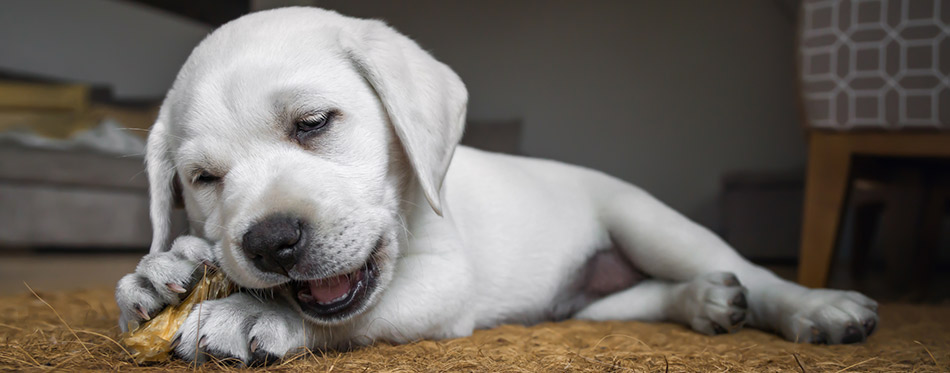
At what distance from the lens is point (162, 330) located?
59.0 inches

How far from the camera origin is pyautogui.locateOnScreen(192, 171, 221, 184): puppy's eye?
5.36 feet

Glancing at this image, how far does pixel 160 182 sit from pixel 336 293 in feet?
2.09

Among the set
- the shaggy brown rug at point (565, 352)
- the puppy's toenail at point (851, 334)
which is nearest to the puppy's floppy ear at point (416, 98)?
the shaggy brown rug at point (565, 352)

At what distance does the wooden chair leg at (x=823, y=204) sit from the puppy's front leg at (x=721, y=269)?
0.72m

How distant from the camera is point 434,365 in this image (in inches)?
60.9

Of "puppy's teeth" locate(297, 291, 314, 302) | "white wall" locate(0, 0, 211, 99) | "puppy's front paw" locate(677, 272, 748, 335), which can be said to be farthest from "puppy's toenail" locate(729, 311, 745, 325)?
"white wall" locate(0, 0, 211, 99)

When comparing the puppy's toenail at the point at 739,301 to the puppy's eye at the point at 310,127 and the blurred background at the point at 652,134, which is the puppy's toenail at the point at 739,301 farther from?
the puppy's eye at the point at 310,127

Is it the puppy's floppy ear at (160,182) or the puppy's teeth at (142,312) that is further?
the puppy's floppy ear at (160,182)

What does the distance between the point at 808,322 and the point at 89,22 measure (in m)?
8.08

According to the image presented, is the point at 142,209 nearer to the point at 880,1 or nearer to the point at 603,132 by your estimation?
the point at 603,132

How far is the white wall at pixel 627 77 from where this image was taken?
15.1 feet

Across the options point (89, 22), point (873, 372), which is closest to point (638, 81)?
point (873, 372)

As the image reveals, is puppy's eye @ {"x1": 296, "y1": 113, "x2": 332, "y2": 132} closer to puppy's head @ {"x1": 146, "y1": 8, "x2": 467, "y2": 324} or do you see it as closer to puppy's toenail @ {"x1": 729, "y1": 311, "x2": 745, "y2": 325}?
puppy's head @ {"x1": 146, "y1": 8, "x2": 467, "y2": 324}

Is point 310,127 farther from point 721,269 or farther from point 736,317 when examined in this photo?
point 721,269
